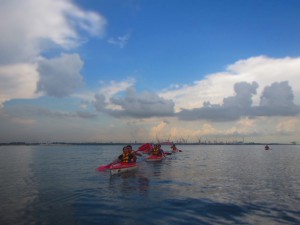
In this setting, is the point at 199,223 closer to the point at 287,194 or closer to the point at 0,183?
the point at 287,194

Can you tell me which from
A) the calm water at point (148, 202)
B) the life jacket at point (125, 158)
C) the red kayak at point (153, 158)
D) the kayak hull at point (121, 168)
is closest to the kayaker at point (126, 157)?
the life jacket at point (125, 158)

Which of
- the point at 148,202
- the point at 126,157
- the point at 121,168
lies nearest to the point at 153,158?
the point at 126,157

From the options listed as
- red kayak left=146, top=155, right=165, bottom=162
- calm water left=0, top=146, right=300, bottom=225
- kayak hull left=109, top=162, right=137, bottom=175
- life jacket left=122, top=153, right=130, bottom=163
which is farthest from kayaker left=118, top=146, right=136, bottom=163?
red kayak left=146, top=155, right=165, bottom=162

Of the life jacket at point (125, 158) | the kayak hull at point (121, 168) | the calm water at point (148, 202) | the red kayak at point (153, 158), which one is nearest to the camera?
the calm water at point (148, 202)

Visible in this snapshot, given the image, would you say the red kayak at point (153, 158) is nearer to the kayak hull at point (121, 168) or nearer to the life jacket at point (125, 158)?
the kayak hull at point (121, 168)

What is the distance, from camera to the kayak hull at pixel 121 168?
3073 cm

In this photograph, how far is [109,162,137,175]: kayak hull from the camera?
3073 cm

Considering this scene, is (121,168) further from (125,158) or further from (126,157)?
(126,157)

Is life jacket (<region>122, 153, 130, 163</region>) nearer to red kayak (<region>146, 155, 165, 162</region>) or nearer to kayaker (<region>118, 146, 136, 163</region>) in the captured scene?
kayaker (<region>118, 146, 136, 163</region>)

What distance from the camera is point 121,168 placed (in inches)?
1261

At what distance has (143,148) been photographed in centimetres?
7362

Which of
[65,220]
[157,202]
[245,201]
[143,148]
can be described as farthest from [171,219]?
[143,148]

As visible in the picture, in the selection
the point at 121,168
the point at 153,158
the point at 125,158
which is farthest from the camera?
the point at 153,158

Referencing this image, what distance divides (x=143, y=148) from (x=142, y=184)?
48964mm
